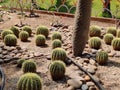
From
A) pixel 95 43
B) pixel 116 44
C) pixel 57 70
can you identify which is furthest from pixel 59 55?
pixel 116 44

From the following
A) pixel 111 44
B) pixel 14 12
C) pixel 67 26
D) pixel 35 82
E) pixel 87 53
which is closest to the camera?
pixel 35 82

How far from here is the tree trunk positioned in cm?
766

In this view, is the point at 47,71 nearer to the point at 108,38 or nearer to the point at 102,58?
the point at 102,58

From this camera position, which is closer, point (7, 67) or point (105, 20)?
point (7, 67)

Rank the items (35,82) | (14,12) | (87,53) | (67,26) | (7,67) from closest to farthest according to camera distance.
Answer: (35,82) < (7,67) < (87,53) < (67,26) < (14,12)

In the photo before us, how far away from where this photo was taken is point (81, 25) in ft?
25.4

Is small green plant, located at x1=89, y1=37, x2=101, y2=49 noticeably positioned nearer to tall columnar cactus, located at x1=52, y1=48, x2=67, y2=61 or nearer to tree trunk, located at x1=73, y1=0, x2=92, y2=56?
tree trunk, located at x1=73, y1=0, x2=92, y2=56

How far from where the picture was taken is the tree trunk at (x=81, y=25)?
7.66 m

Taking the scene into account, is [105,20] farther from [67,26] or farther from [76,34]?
[76,34]

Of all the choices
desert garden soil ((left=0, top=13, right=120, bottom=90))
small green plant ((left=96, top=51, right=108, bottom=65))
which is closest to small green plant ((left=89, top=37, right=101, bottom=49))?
desert garden soil ((left=0, top=13, right=120, bottom=90))

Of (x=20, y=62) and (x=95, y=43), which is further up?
(x=95, y=43)

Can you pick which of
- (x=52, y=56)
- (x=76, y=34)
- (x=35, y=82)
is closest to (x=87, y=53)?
(x=76, y=34)

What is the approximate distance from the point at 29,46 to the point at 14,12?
173 inches

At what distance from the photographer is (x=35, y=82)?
19.3ft
